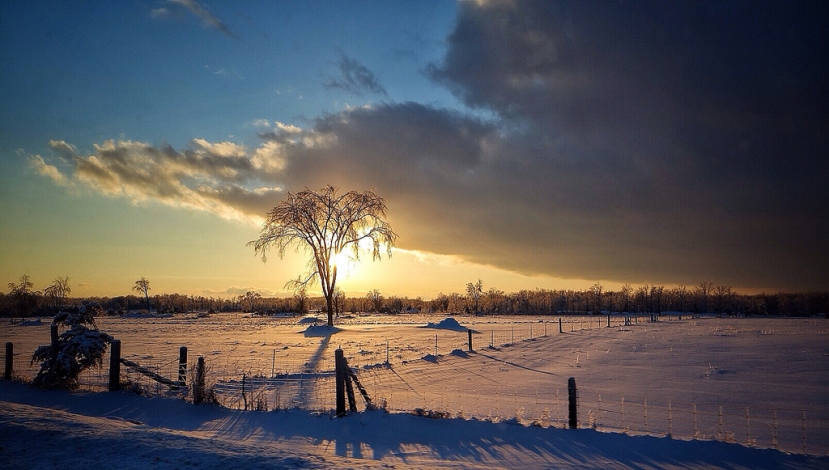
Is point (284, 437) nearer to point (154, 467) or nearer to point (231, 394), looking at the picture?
point (154, 467)

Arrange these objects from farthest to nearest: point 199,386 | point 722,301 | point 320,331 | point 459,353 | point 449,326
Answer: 1. point 722,301
2. point 449,326
3. point 320,331
4. point 459,353
5. point 199,386

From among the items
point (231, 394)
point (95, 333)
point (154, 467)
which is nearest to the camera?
point (154, 467)

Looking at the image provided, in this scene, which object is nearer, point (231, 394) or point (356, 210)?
point (231, 394)

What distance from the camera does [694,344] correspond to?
104 feet

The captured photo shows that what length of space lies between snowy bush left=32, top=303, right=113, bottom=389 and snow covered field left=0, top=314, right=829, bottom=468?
527 millimetres

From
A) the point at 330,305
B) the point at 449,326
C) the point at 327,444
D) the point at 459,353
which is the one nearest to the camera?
the point at 327,444

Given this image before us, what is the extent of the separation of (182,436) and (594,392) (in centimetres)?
1287

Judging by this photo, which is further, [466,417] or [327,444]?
[466,417]

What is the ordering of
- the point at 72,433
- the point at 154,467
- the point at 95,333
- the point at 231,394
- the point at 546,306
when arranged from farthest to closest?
the point at 546,306 < the point at 95,333 < the point at 231,394 < the point at 72,433 < the point at 154,467

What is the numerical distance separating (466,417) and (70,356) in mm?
11950

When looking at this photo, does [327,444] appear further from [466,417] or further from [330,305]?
[330,305]

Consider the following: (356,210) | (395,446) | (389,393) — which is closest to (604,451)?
(395,446)

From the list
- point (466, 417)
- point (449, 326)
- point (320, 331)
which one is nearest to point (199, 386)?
point (466, 417)

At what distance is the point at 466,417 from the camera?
11047 mm
